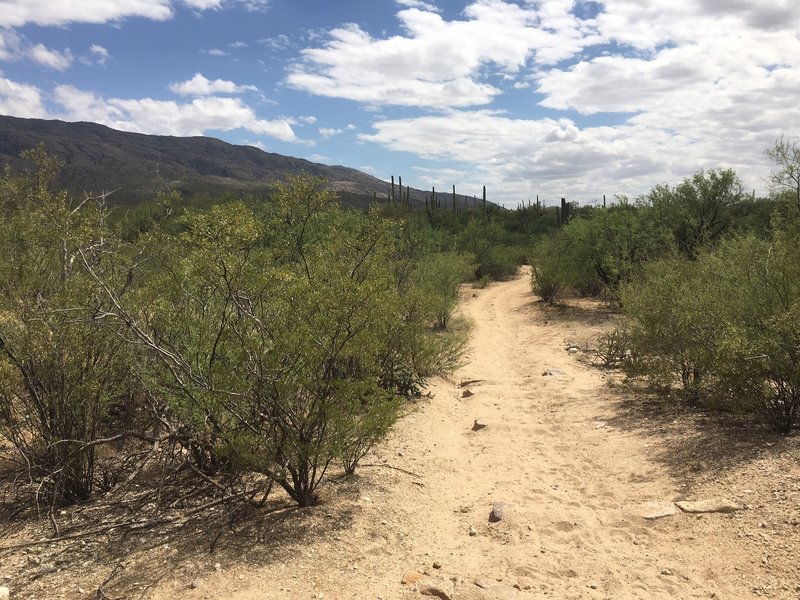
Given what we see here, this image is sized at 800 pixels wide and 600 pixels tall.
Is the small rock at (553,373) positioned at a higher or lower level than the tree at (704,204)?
lower

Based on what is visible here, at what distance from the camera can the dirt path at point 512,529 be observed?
12.9ft

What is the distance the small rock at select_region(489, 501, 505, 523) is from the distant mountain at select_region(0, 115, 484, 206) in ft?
303

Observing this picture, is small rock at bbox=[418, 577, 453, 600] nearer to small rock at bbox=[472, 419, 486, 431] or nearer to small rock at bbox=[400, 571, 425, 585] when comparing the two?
small rock at bbox=[400, 571, 425, 585]

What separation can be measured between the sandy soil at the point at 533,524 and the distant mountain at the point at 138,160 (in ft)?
297

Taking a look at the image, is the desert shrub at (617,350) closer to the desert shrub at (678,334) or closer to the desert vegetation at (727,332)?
the desert vegetation at (727,332)

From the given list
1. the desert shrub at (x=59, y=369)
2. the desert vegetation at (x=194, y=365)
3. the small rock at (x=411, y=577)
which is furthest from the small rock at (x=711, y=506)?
the desert shrub at (x=59, y=369)

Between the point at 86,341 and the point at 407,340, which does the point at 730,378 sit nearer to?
the point at 407,340

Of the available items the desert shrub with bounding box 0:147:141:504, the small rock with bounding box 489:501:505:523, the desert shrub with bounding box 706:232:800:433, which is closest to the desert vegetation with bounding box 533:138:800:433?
the desert shrub with bounding box 706:232:800:433

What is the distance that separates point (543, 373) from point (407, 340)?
3.36 meters

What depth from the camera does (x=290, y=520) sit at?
15.5 feet

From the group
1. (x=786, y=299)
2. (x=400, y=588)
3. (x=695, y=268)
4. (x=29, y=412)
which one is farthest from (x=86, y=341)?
(x=695, y=268)

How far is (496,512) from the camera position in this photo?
5195 mm

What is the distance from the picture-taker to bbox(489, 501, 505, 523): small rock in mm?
5133

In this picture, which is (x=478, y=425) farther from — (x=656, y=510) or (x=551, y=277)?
(x=551, y=277)
